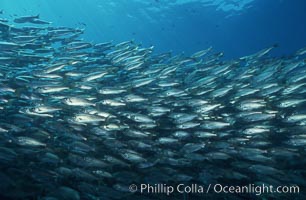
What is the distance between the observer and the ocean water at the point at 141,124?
919 cm

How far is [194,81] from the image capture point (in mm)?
11320

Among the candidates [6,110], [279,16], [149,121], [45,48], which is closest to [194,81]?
[149,121]

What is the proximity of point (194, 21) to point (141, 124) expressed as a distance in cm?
2443

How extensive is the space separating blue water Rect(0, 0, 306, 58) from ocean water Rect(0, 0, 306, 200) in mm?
16749

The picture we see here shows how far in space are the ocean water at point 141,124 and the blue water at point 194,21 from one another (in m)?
16.7

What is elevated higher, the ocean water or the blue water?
the blue water

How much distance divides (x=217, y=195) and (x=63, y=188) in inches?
196

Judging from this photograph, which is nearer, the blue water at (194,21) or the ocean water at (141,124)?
the ocean water at (141,124)

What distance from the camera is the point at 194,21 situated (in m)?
32.3

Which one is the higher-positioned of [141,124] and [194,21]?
[194,21]

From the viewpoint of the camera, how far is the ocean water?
919 cm

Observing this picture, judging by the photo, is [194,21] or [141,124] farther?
[194,21]

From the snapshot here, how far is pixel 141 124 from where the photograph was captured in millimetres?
10000

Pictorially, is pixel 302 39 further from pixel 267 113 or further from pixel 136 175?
pixel 136 175
